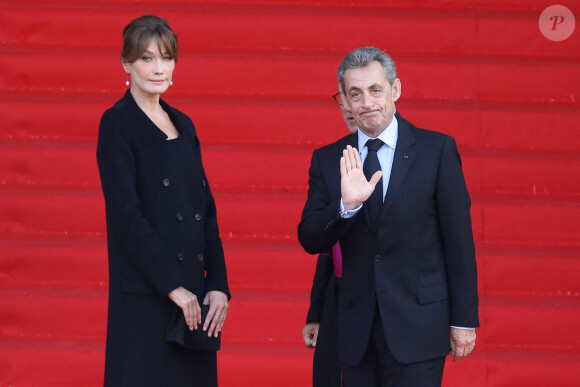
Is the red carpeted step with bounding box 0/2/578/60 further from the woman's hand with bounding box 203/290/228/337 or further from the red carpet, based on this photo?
the woman's hand with bounding box 203/290/228/337

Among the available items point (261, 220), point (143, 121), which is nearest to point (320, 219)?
point (143, 121)

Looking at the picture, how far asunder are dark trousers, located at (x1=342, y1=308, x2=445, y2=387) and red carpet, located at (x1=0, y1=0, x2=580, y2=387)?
4.90 ft

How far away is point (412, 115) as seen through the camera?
4.04 meters

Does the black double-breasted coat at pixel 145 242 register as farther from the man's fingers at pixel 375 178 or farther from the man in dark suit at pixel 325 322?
the man's fingers at pixel 375 178

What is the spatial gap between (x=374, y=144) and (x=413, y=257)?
35 cm

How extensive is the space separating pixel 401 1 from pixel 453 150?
1.67m

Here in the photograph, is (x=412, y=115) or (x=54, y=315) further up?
(x=412, y=115)

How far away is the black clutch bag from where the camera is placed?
253 centimetres

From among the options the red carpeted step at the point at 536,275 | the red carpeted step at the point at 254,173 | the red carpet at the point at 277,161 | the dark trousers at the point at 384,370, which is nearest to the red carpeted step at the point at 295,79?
the red carpet at the point at 277,161

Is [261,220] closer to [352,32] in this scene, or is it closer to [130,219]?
[352,32]

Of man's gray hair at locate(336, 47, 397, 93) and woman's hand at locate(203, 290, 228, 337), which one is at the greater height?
man's gray hair at locate(336, 47, 397, 93)

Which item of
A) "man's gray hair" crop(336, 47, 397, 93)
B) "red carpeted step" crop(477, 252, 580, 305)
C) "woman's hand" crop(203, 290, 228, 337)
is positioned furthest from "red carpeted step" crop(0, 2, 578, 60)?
"woman's hand" crop(203, 290, 228, 337)

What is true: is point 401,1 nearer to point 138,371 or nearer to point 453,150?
point 453,150

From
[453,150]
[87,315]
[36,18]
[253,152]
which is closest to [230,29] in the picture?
[253,152]
